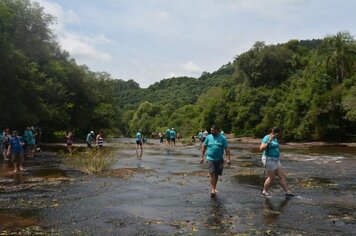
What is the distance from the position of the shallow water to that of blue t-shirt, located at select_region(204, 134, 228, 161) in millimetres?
1222

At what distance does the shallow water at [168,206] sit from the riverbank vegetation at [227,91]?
66.4ft

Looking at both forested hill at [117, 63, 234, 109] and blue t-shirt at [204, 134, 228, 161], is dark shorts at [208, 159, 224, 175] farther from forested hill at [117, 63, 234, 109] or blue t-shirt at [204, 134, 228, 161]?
forested hill at [117, 63, 234, 109]

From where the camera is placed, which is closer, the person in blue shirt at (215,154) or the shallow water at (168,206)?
the shallow water at (168,206)

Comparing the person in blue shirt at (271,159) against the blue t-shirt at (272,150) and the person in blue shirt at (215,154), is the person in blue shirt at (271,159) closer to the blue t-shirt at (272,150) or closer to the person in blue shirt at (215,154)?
the blue t-shirt at (272,150)

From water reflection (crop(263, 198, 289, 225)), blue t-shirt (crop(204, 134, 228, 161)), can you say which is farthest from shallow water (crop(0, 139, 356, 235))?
blue t-shirt (crop(204, 134, 228, 161))

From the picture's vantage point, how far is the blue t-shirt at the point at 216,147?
44.3 feet

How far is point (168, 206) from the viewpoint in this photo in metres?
12.1

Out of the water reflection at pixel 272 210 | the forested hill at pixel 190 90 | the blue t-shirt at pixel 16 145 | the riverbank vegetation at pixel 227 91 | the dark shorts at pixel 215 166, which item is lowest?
the water reflection at pixel 272 210

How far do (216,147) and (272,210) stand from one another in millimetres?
2811

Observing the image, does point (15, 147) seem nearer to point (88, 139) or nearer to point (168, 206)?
point (168, 206)

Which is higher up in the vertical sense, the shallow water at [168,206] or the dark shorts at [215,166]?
the dark shorts at [215,166]

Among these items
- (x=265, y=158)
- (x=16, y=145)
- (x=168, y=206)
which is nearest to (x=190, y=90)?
(x=16, y=145)

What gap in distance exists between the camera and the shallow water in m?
9.53

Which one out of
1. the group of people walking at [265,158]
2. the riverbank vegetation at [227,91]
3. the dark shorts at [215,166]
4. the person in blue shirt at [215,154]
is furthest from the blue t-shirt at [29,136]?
the dark shorts at [215,166]
